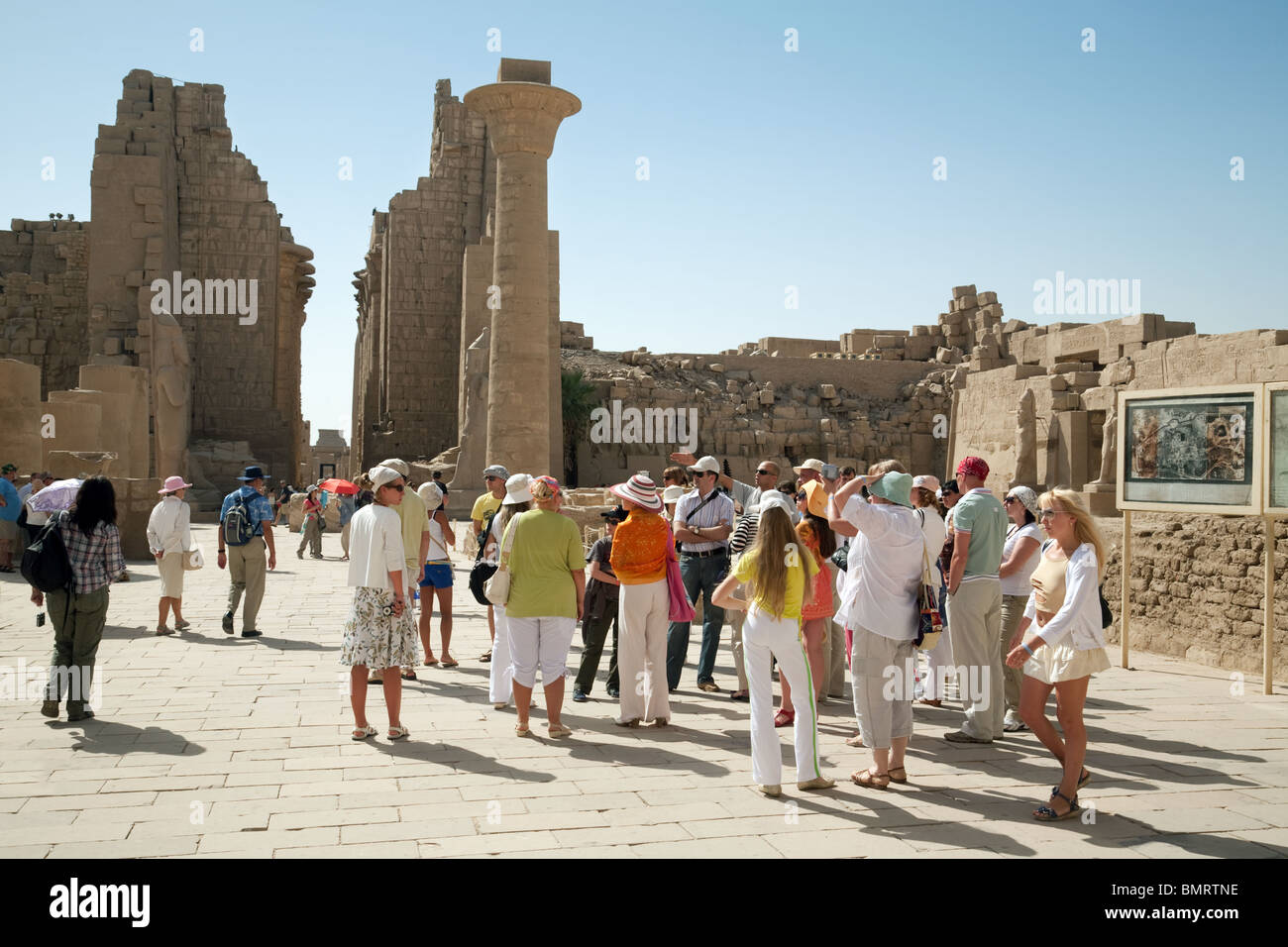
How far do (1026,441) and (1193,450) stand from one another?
32.6ft

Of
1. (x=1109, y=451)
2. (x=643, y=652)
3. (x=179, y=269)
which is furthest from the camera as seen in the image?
(x=179, y=269)

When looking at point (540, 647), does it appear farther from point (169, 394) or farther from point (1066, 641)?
point (169, 394)

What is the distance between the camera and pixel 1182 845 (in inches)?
173

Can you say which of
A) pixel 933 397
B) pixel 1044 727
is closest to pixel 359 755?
pixel 1044 727

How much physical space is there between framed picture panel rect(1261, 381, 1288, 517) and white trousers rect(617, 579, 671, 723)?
4.54 meters

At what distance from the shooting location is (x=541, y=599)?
626cm

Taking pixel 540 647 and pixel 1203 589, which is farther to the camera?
pixel 1203 589

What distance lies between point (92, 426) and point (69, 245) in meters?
17.8

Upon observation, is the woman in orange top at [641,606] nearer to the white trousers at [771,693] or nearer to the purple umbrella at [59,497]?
the white trousers at [771,693]

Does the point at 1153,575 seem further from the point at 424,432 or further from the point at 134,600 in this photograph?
the point at 424,432

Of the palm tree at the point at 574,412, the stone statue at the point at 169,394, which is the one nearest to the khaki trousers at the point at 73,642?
the stone statue at the point at 169,394

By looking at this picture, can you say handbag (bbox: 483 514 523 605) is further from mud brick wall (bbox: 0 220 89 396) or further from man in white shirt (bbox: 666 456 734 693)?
mud brick wall (bbox: 0 220 89 396)

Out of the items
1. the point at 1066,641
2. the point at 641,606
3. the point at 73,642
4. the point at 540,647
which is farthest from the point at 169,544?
the point at 1066,641

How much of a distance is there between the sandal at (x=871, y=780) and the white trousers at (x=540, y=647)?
72.4 inches
